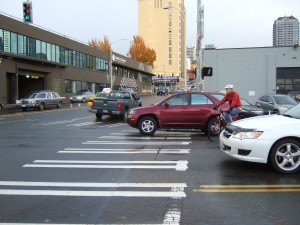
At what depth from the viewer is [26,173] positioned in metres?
7.65

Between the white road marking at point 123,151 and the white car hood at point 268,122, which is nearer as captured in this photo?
the white car hood at point 268,122

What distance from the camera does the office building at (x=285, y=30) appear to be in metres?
41.3

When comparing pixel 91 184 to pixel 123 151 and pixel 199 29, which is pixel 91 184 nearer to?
pixel 123 151

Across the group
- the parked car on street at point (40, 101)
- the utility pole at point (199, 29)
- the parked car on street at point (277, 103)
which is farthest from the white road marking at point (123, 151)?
the parked car on street at point (40, 101)

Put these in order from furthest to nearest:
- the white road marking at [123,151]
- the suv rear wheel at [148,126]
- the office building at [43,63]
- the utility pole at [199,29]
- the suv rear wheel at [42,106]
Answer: the office building at [43,63], the suv rear wheel at [42,106], the utility pole at [199,29], the suv rear wheel at [148,126], the white road marking at [123,151]

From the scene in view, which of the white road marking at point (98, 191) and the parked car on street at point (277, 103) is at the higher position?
the parked car on street at point (277, 103)

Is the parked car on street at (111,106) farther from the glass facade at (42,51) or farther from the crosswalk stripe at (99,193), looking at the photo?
the glass facade at (42,51)

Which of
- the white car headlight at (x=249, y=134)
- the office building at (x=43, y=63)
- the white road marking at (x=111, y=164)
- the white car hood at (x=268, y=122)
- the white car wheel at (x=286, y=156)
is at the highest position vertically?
the office building at (x=43, y=63)

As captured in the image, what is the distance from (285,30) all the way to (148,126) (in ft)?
107

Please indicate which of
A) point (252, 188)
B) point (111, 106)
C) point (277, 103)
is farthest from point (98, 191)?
point (277, 103)

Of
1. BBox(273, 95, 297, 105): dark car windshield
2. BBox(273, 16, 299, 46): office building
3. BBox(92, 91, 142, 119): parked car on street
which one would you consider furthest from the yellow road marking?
BBox(273, 16, 299, 46): office building

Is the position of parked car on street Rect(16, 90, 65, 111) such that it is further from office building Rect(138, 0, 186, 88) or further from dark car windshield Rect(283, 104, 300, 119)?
office building Rect(138, 0, 186, 88)

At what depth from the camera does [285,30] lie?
137 ft

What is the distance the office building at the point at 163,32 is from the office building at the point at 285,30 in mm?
97258
